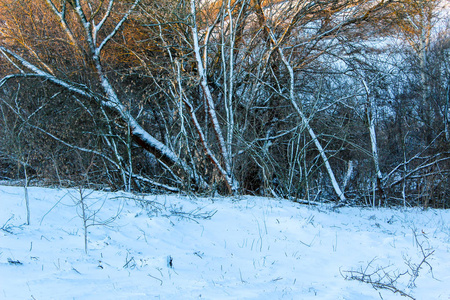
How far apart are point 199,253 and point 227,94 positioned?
711cm

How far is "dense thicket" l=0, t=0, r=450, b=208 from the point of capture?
32.3ft

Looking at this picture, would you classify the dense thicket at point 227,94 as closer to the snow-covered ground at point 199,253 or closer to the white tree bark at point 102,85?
the white tree bark at point 102,85

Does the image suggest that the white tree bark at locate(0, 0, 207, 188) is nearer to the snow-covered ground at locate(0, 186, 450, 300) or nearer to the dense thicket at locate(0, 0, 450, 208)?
the dense thicket at locate(0, 0, 450, 208)

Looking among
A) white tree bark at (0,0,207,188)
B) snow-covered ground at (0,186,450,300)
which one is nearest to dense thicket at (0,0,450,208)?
white tree bark at (0,0,207,188)

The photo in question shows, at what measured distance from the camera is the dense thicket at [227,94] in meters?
9.85

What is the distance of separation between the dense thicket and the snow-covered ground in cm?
391

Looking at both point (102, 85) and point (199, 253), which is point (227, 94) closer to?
point (102, 85)

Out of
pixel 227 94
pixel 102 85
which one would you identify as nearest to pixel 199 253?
pixel 227 94

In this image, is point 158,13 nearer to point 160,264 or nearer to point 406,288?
point 160,264

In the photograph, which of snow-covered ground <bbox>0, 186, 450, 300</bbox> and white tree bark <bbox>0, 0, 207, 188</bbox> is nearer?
snow-covered ground <bbox>0, 186, 450, 300</bbox>

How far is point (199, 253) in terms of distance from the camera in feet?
12.5

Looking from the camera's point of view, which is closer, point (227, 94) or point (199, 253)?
point (199, 253)

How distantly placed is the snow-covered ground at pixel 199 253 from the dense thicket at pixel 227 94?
3.91 m

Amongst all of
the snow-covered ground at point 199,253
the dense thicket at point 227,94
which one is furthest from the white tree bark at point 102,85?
the snow-covered ground at point 199,253
